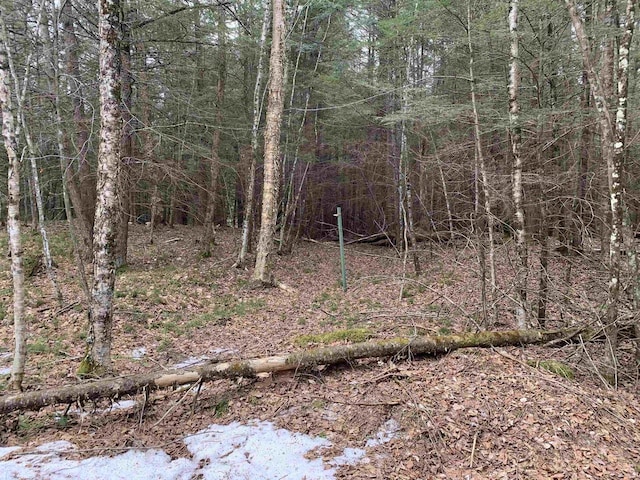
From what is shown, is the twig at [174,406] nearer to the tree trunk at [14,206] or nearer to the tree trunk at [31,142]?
the tree trunk at [14,206]

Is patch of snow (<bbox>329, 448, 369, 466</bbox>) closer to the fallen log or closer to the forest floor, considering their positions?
the forest floor

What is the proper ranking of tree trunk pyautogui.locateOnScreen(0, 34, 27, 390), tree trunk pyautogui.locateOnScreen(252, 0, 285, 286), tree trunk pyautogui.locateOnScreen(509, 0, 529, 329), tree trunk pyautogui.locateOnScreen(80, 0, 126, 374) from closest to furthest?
1. tree trunk pyautogui.locateOnScreen(0, 34, 27, 390)
2. tree trunk pyautogui.locateOnScreen(80, 0, 126, 374)
3. tree trunk pyautogui.locateOnScreen(509, 0, 529, 329)
4. tree trunk pyautogui.locateOnScreen(252, 0, 285, 286)

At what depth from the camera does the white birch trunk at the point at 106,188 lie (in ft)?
14.9

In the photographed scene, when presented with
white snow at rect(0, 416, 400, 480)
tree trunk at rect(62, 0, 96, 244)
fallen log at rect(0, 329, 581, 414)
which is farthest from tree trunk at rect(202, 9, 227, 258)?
white snow at rect(0, 416, 400, 480)

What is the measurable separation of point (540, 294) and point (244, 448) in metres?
4.75

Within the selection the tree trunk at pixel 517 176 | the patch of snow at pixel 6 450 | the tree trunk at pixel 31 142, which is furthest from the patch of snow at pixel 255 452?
the tree trunk at pixel 31 142

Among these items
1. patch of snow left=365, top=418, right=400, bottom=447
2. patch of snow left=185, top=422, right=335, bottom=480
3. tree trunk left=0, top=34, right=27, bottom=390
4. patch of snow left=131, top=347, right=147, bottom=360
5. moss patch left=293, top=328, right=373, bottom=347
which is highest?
tree trunk left=0, top=34, right=27, bottom=390

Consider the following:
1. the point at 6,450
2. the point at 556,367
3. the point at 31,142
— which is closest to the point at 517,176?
the point at 556,367

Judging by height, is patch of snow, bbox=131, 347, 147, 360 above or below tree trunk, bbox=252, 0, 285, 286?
below

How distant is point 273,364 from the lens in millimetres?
4344

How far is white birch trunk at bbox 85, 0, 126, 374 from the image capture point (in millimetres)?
4531

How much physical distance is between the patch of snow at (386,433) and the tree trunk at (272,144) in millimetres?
6998

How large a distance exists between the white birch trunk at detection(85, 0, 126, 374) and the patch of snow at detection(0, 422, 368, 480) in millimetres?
1396

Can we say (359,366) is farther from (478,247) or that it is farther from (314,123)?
(314,123)
